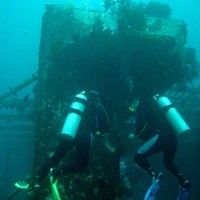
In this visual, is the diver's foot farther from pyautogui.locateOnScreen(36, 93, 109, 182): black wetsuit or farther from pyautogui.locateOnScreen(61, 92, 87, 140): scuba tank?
pyautogui.locateOnScreen(61, 92, 87, 140): scuba tank

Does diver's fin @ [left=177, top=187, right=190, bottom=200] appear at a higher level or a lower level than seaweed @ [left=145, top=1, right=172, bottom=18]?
lower

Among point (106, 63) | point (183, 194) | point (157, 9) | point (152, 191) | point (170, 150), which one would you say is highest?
point (157, 9)

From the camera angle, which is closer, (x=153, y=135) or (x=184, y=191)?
(x=184, y=191)

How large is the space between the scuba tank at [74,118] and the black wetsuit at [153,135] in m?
1.49

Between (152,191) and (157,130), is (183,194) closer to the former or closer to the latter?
(152,191)

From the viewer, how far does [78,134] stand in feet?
19.7

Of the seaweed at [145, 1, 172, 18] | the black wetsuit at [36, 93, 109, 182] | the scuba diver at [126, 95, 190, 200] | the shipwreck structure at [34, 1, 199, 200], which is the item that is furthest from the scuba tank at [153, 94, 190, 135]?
the seaweed at [145, 1, 172, 18]

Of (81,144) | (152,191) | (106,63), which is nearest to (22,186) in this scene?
(81,144)

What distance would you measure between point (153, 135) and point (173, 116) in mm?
661

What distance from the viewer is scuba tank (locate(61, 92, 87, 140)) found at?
18.9 ft

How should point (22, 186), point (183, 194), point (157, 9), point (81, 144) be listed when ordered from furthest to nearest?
point (157, 9), point (183, 194), point (22, 186), point (81, 144)

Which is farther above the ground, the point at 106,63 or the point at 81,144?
the point at 106,63

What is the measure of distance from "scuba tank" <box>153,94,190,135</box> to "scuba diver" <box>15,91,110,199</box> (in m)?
1.59

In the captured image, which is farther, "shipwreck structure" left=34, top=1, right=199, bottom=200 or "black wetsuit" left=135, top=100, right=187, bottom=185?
"shipwreck structure" left=34, top=1, right=199, bottom=200
